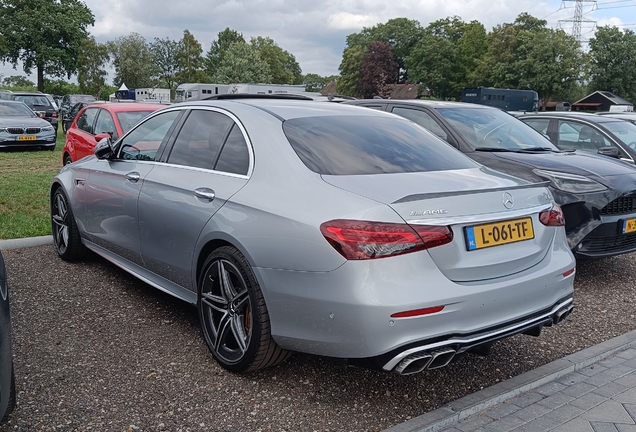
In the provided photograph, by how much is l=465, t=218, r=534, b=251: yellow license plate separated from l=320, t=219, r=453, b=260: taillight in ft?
0.77

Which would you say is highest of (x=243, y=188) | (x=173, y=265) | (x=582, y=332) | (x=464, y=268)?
(x=243, y=188)

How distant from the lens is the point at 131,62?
6222cm

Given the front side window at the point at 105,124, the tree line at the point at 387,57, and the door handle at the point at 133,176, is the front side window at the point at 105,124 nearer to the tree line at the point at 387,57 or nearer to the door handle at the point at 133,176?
the door handle at the point at 133,176

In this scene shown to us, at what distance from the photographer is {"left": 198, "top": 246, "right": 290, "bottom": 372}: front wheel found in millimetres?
3311

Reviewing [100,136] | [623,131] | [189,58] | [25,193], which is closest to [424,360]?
[623,131]

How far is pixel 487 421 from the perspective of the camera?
124 inches

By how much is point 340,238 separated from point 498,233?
0.87m

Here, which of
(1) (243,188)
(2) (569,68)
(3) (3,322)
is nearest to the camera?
(3) (3,322)

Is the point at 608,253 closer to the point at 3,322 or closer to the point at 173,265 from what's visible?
the point at 173,265

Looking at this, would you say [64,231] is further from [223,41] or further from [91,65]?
[223,41]

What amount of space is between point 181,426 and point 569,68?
2541 inches

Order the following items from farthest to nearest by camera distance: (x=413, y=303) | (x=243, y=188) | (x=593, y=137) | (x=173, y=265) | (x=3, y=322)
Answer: (x=593, y=137) → (x=173, y=265) → (x=243, y=188) → (x=413, y=303) → (x=3, y=322)

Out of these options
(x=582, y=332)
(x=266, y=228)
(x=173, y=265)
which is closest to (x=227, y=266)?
(x=266, y=228)

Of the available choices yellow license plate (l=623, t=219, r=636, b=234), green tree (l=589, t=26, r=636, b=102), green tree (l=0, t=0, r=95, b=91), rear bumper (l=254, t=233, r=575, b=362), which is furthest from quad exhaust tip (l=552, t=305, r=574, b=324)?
green tree (l=589, t=26, r=636, b=102)
